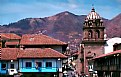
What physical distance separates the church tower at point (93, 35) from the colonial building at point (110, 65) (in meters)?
12.1

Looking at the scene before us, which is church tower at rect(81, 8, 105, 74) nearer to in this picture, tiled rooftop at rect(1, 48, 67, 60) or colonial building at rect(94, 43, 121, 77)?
colonial building at rect(94, 43, 121, 77)

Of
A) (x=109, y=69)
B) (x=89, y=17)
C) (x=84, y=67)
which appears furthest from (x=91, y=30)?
(x=109, y=69)

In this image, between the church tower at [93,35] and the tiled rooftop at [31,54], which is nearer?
the tiled rooftop at [31,54]

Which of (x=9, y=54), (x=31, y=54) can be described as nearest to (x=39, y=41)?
(x=31, y=54)

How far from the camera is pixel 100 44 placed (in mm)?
102750

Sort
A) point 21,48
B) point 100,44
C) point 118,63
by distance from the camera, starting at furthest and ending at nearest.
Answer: point 100,44 → point 21,48 → point 118,63

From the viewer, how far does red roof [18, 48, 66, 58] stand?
73188mm

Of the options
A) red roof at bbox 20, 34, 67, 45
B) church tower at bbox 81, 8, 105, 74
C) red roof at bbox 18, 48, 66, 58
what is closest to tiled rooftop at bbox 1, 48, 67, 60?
red roof at bbox 18, 48, 66, 58

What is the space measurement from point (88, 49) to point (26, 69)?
3338 cm

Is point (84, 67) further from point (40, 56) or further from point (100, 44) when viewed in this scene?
point (40, 56)

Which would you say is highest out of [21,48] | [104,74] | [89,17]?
[89,17]

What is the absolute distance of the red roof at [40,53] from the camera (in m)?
73.2

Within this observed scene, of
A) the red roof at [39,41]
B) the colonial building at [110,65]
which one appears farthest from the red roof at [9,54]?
the colonial building at [110,65]

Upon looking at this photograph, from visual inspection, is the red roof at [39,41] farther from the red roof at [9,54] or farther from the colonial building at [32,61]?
the red roof at [9,54]
